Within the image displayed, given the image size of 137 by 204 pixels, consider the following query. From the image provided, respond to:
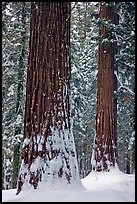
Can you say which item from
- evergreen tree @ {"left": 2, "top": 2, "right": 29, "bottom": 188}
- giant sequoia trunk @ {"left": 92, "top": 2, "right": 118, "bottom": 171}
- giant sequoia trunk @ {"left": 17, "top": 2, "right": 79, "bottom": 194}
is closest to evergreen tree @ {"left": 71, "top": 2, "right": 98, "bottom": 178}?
evergreen tree @ {"left": 2, "top": 2, "right": 29, "bottom": 188}

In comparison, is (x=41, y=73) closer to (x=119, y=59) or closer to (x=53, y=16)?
(x=53, y=16)

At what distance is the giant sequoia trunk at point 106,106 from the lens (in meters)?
10.6

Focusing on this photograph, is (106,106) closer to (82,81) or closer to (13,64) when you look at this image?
(13,64)

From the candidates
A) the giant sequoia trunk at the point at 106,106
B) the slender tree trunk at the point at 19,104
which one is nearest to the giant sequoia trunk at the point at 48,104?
the giant sequoia trunk at the point at 106,106

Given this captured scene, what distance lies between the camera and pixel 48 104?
19.0 feet

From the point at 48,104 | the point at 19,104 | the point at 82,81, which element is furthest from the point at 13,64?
the point at 48,104

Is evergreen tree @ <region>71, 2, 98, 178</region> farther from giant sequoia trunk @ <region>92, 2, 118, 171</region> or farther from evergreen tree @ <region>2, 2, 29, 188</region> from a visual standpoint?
giant sequoia trunk @ <region>92, 2, 118, 171</region>

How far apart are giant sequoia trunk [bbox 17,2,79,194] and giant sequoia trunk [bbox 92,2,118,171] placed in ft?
15.0

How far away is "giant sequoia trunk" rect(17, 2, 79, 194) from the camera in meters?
5.63

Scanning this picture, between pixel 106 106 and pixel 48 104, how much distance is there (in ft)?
17.3

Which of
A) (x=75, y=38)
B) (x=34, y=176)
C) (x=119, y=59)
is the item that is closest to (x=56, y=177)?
(x=34, y=176)

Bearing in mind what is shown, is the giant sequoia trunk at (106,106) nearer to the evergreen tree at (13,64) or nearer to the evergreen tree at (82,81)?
the evergreen tree at (13,64)

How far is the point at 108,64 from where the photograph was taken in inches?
432

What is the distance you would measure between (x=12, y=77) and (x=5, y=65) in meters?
0.83
